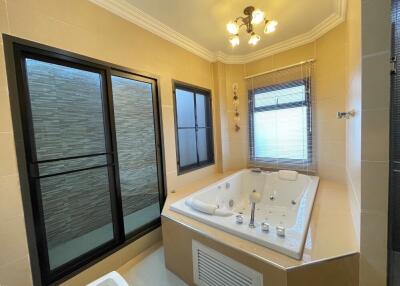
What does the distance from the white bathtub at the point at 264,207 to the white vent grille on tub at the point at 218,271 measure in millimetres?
183

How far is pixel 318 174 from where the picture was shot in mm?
2594

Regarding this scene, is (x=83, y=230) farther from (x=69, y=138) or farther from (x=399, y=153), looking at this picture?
(x=399, y=153)

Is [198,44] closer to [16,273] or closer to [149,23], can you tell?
[149,23]

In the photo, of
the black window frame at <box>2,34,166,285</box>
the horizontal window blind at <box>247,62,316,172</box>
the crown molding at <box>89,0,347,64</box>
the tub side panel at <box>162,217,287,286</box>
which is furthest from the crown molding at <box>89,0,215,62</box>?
the tub side panel at <box>162,217,287,286</box>

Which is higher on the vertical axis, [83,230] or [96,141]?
[96,141]

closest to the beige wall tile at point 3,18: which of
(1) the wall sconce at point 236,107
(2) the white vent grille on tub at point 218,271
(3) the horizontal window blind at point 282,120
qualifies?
(2) the white vent grille on tub at point 218,271

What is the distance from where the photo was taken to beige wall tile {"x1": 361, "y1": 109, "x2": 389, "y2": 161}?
3.17ft

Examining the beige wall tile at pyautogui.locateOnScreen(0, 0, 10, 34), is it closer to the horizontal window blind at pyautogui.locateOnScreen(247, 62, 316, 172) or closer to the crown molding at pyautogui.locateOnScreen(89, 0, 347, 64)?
the crown molding at pyautogui.locateOnScreen(89, 0, 347, 64)

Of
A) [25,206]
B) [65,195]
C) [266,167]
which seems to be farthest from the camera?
[266,167]

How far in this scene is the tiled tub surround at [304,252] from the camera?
103 cm

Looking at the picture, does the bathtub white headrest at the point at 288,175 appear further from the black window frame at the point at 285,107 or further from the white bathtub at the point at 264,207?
the black window frame at the point at 285,107

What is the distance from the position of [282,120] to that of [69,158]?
2825 mm

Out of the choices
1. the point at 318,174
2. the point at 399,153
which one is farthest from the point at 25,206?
the point at 318,174

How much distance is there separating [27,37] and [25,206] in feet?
3.88
